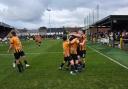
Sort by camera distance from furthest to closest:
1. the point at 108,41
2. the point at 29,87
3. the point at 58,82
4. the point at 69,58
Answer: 1. the point at 108,41
2. the point at 69,58
3. the point at 58,82
4. the point at 29,87

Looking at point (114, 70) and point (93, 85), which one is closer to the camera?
point (93, 85)

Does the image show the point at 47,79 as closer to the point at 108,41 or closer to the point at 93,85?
the point at 93,85

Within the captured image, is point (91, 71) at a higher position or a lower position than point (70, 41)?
lower

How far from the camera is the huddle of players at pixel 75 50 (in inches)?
745

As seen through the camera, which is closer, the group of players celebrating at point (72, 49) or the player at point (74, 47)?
the player at point (74, 47)

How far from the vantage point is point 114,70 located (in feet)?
66.4

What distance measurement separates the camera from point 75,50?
19031mm

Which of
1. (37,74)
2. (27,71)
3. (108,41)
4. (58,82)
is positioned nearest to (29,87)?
(58,82)

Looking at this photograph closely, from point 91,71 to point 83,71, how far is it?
0.39 metres

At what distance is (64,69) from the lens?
821 inches

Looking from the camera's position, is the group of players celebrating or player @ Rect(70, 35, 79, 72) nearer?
player @ Rect(70, 35, 79, 72)

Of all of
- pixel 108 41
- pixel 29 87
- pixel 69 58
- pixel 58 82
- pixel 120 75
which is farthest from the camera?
pixel 108 41

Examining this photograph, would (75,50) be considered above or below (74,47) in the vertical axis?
below

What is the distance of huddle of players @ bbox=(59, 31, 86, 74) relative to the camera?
1892 centimetres
